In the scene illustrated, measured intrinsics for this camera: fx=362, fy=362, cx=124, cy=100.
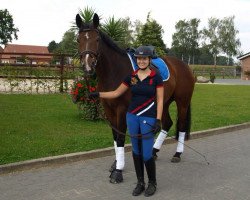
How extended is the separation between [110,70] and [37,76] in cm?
1194

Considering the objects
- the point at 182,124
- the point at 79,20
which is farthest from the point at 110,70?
the point at 182,124

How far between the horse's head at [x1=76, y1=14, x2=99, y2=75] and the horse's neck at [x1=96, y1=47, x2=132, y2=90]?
347mm

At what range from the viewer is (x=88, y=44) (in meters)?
4.87

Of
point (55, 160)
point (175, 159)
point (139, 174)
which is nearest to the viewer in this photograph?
point (139, 174)

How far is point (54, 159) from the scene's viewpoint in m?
6.12

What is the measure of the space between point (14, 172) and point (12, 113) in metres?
5.12

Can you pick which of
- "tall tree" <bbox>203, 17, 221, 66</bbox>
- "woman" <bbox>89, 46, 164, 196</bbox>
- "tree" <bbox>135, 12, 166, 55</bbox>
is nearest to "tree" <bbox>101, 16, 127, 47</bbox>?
"woman" <bbox>89, 46, 164, 196</bbox>

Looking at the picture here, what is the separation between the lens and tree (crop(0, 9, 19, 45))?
89.6 meters

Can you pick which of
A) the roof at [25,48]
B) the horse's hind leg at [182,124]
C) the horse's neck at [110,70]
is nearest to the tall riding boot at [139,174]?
the horse's neck at [110,70]

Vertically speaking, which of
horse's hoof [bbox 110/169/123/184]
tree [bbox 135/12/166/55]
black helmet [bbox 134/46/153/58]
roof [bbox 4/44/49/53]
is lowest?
horse's hoof [bbox 110/169/123/184]

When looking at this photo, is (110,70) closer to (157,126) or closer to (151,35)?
(157,126)

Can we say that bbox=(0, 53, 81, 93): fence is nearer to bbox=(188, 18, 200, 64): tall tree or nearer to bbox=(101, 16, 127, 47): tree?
bbox=(101, 16, 127, 47): tree

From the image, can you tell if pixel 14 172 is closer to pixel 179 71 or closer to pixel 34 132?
pixel 34 132

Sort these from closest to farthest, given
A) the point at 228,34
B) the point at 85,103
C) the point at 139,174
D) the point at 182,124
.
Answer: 1. the point at 139,174
2. the point at 182,124
3. the point at 85,103
4. the point at 228,34
